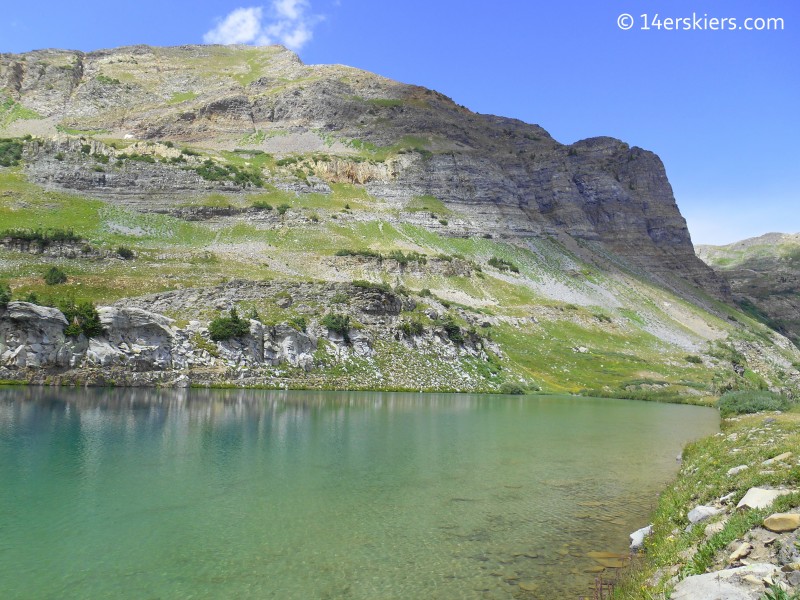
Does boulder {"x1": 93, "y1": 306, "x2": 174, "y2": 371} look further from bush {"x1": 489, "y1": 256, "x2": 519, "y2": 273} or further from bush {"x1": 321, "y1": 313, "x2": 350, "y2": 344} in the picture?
bush {"x1": 489, "y1": 256, "x2": 519, "y2": 273}

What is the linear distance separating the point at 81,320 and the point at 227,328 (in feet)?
55.8

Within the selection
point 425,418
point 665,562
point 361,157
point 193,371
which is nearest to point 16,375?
point 193,371

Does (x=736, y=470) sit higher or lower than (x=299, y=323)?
lower

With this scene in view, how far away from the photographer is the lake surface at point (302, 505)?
44.6ft

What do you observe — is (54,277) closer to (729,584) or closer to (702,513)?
(702,513)

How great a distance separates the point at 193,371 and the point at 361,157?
473 feet

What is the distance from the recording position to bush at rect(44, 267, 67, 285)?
81012mm

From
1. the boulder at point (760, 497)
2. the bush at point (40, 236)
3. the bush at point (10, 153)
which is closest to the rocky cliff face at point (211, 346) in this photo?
the bush at point (40, 236)

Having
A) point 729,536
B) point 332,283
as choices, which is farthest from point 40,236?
point 729,536

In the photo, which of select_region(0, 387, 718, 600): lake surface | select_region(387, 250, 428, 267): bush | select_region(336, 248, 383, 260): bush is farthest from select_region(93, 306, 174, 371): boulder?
select_region(387, 250, 428, 267): bush

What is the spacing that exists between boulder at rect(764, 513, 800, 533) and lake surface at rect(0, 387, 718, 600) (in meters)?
5.07

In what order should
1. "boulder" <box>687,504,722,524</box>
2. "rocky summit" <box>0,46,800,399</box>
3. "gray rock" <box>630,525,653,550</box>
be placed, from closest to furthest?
"boulder" <box>687,504,722,524</box>, "gray rock" <box>630,525,653,550</box>, "rocky summit" <box>0,46,800,399</box>

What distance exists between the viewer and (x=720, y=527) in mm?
12375

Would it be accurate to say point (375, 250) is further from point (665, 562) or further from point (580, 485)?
point (665, 562)
